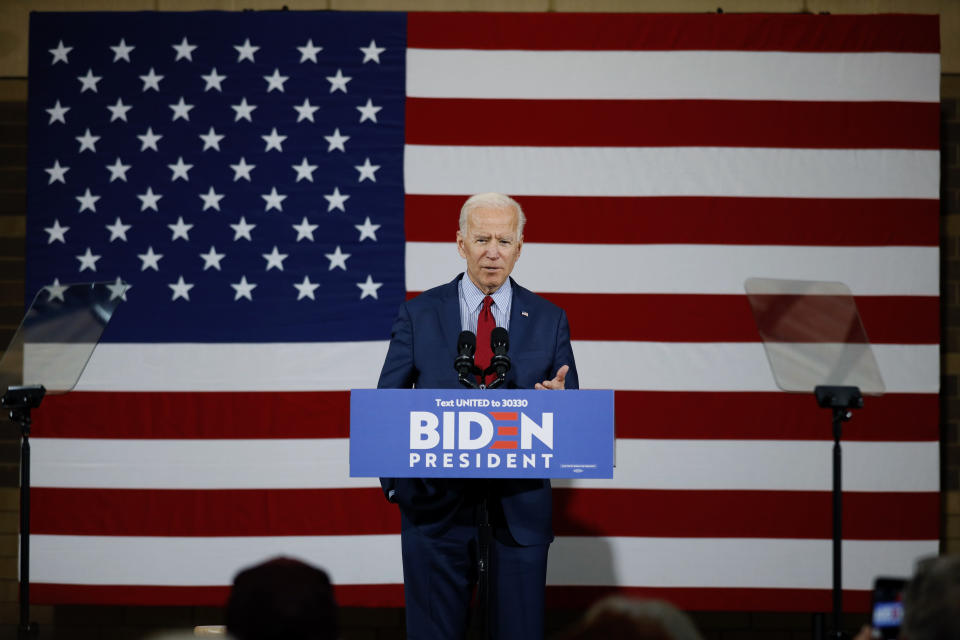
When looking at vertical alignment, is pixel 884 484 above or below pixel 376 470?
below

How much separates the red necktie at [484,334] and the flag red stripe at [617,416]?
1.57 m

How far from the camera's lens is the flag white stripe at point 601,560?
4.22 meters

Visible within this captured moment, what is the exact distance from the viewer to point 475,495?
106 inches

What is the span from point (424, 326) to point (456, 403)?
1.63ft

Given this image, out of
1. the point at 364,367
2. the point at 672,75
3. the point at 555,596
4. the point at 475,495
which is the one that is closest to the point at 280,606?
the point at 475,495

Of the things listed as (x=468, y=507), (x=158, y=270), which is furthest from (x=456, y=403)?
(x=158, y=270)

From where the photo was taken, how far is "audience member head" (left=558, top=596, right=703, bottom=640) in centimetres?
104

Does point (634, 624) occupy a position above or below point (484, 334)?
below

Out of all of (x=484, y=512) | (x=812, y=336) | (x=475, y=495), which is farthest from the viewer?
(x=812, y=336)

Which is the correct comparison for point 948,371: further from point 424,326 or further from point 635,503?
point 424,326

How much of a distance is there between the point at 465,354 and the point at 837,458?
4.34ft

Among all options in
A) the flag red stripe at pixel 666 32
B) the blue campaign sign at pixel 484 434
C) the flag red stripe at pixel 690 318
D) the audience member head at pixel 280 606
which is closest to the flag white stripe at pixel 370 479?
the flag red stripe at pixel 690 318

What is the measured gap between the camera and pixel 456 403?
2348 mm

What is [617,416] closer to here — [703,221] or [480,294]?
[703,221]
